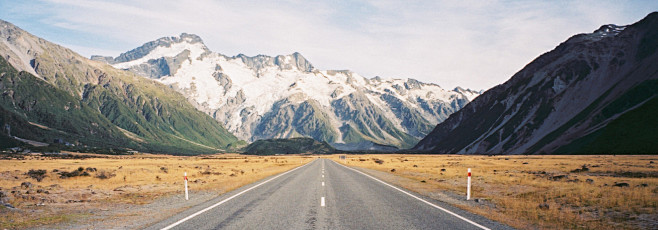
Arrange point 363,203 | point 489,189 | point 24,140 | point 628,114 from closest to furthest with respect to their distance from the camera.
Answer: point 363,203 < point 489,189 < point 628,114 < point 24,140

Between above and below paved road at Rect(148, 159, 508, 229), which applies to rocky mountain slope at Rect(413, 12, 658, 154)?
above

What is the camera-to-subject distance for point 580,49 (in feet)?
577

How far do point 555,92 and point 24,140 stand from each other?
249 metres

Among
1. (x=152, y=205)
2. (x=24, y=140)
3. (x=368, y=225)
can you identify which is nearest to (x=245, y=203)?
(x=152, y=205)

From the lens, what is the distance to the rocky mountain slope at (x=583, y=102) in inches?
4154

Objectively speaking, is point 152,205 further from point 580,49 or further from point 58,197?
point 580,49

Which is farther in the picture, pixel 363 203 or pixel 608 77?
pixel 608 77

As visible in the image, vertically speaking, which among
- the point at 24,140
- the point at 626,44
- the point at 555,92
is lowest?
the point at 24,140

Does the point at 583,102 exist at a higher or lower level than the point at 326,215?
higher

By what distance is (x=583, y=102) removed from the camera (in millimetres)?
143875

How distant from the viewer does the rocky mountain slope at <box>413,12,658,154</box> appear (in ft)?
346

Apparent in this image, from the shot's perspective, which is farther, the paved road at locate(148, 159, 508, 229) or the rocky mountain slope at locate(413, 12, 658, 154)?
the rocky mountain slope at locate(413, 12, 658, 154)

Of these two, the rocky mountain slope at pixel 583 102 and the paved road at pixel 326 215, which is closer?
the paved road at pixel 326 215

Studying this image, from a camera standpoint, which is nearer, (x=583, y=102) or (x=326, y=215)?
(x=326, y=215)
